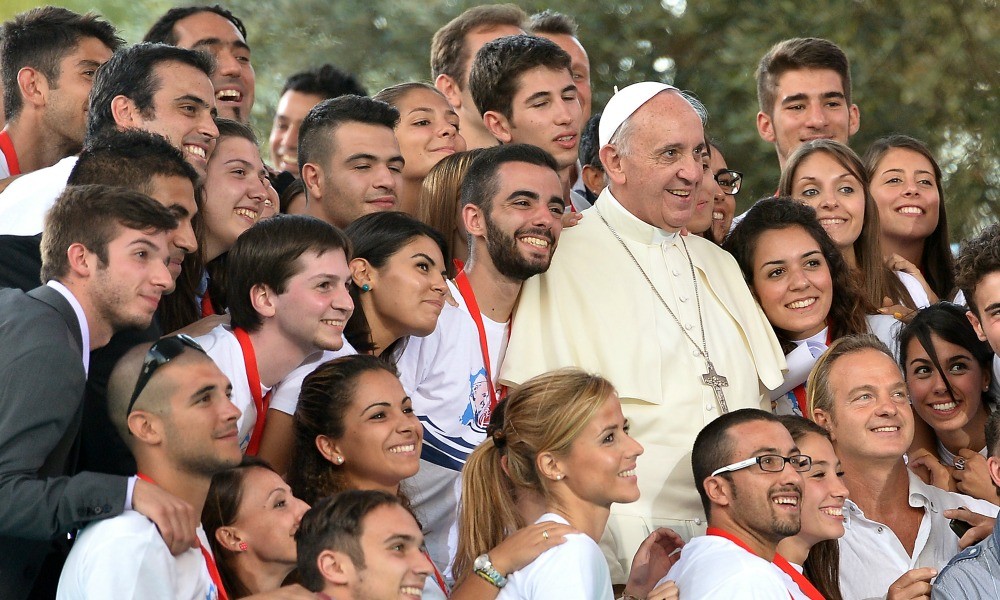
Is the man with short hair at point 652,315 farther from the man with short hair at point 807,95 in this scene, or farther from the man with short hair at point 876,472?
the man with short hair at point 807,95

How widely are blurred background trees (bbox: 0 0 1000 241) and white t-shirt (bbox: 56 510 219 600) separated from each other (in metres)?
7.13

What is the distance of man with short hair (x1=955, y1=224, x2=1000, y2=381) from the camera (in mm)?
5504

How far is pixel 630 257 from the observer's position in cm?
546

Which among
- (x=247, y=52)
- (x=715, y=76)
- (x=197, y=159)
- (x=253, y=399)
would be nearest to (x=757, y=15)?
(x=715, y=76)

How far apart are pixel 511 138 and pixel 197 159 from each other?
5.21 ft

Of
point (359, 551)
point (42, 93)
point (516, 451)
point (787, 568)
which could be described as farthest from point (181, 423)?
point (42, 93)

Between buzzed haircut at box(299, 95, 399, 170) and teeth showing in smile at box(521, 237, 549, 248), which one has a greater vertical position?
buzzed haircut at box(299, 95, 399, 170)

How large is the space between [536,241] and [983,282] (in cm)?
183

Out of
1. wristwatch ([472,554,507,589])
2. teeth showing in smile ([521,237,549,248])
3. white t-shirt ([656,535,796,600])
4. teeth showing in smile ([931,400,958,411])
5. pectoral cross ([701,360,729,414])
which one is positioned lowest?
wristwatch ([472,554,507,589])

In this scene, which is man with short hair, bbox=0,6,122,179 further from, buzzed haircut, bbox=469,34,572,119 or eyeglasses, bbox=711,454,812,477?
eyeglasses, bbox=711,454,812,477

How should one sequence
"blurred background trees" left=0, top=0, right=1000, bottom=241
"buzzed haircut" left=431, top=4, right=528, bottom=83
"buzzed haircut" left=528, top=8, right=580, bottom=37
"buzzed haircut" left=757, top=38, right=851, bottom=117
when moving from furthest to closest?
"blurred background trees" left=0, top=0, right=1000, bottom=241 < "buzzed haircut" left=528, top=8, right=580, bottom=37 < "buzzed haircut" left=757, top=38, right=851, bottom=117 < "buzzed haircut" left=431, top=4, right=528, bottom=83

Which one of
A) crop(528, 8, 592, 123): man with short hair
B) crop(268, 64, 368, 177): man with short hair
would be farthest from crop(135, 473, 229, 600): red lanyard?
crop(268, 64, 368, 177): man with short hair

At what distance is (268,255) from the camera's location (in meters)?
4.66

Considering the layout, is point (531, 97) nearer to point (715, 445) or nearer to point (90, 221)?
point (715, 445)
